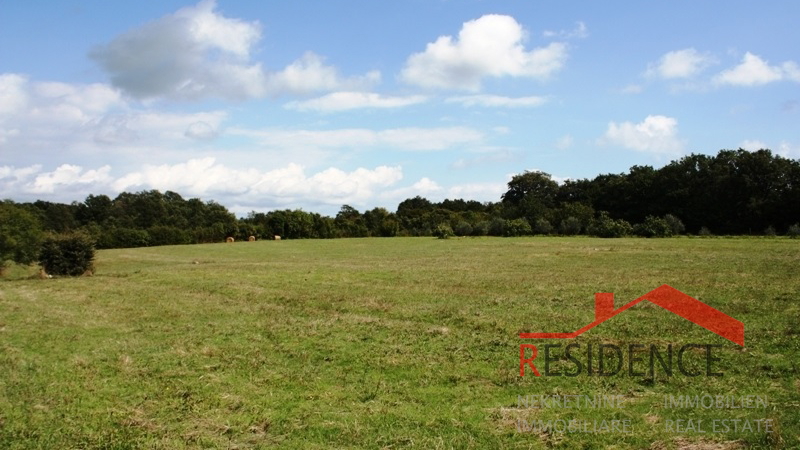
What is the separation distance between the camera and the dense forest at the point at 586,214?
202ft

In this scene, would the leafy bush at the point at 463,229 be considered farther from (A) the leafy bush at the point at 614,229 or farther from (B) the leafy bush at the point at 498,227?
(A) the leafy bush at the point at 614,229

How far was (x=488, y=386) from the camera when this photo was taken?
7.45 meters

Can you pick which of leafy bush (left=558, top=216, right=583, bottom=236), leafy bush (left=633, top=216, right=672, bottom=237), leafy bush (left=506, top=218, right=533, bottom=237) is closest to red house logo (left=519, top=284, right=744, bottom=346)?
leafy bush (left=633, top=216, right=672, bottom=237)

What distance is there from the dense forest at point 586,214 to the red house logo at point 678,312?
4374cm

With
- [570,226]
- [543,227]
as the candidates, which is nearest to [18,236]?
[543,227]

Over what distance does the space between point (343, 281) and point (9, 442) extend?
15.9 metres

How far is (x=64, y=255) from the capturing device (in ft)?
88.2

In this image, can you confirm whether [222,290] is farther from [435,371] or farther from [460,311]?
[435,371]

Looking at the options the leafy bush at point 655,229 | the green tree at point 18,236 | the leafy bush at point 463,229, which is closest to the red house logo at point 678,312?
the green tree at point 18,236

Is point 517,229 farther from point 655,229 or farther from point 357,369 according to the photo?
point 357,369

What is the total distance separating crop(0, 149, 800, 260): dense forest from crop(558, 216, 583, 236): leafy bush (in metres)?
0.13

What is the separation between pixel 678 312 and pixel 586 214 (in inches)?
2414

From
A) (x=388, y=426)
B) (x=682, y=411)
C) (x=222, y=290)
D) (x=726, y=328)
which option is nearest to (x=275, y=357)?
(x=388, y=426)

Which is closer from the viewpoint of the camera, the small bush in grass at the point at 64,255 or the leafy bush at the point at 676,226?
the small bush in grass at the point at 64,255
